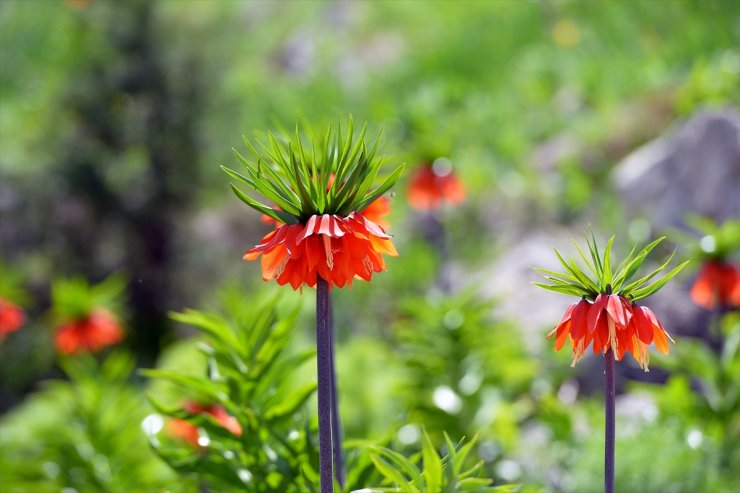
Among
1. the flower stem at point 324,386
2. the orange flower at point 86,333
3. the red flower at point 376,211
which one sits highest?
the orange flower at point 86,333

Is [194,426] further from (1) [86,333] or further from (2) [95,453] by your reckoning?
(1) [86,333]

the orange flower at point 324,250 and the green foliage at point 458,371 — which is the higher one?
the green foliage at point 458,371

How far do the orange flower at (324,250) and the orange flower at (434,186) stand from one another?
338cm

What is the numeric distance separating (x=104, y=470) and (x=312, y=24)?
39.6 ft

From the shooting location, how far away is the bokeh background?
3695 millimetres

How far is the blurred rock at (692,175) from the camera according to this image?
5617 millimetres

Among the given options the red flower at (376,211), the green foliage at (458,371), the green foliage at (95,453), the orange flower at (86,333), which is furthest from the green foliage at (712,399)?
the orange flower at (86,333)

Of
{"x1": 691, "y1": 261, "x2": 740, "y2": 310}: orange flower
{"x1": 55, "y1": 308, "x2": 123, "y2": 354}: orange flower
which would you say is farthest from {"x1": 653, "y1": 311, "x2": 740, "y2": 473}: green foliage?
{"x1": 55, "y1": 308, "x2": 123, "y2": 354}: orange flower

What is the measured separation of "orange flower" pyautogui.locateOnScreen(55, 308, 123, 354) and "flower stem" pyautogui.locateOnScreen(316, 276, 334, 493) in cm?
368

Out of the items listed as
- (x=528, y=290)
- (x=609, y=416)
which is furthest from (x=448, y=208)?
(x=609, y=416)

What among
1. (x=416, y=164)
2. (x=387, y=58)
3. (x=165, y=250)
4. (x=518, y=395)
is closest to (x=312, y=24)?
(x=387, y=58)

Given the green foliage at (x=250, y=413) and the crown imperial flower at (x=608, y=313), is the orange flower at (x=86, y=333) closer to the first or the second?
the green foliage at (x=250, y=413)

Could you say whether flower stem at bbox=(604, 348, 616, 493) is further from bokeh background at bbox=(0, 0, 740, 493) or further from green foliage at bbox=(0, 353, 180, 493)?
green foliage at bbox=(0, 353, 180, 493)

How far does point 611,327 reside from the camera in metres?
1.51
